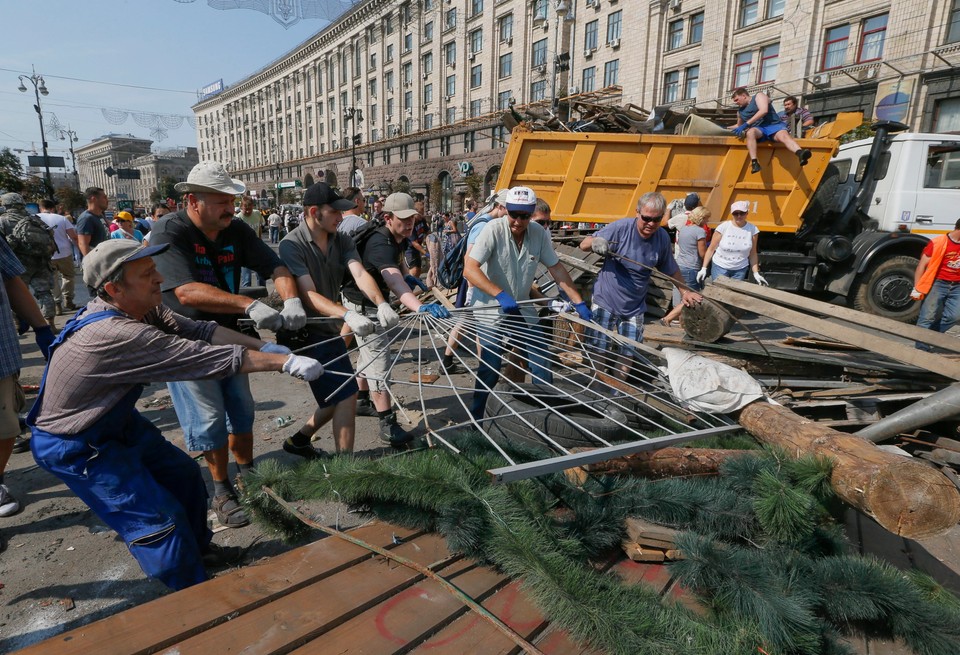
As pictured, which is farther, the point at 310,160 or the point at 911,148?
the point at 310,160

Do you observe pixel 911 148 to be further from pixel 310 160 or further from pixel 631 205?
pixel 310 160

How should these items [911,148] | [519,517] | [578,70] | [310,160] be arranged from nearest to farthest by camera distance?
[519,517], [911,148], [578,70], [310,160]

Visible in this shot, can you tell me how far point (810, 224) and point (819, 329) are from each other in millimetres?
4514

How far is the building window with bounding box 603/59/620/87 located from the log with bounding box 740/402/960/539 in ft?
87.9

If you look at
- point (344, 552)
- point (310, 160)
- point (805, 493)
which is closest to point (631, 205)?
point (805, 493)

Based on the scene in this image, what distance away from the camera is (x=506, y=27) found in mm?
29312

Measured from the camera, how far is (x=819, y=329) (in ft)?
10.3

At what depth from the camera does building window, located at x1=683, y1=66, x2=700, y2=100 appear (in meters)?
21.6

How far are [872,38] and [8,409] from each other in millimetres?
23566

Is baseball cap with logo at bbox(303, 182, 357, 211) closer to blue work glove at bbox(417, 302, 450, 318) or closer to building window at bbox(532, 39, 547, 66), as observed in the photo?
blue work glove at bbox(417, 302, 450, 318)

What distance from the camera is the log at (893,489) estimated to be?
4.57 ft

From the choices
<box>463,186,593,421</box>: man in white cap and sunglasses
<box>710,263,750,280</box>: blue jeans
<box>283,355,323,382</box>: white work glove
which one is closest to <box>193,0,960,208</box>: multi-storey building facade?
<box>710,263,750,280</box>: blue jeans

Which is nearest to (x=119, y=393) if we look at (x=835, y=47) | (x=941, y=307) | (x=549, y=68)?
(x=941, y=307)

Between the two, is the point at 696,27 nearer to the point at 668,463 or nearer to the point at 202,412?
the point at 668,463
